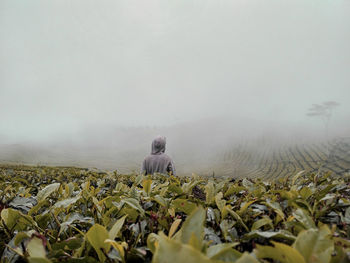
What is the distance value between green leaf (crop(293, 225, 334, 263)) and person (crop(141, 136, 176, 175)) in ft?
16.1

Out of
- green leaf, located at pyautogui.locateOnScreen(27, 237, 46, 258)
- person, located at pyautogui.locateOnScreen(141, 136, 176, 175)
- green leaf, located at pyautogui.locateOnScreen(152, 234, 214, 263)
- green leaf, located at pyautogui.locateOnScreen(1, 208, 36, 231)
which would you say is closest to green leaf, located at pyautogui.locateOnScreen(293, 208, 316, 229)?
green leaf, located at pyautogui.locateOnScreen(152, 234, 214, 263)

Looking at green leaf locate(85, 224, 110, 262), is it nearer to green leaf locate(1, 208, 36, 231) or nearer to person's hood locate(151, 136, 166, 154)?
green leaf locate(1, 208, 36, 231)

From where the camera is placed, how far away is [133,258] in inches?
30.8

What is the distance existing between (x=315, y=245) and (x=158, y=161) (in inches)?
207

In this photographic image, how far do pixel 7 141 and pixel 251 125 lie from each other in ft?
297

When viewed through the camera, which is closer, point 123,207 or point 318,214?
point 318,214

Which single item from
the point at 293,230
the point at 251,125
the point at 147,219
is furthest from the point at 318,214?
the point at 251,125

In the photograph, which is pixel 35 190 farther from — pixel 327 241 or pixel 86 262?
pixel 327 241

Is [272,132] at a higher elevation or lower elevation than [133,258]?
lower

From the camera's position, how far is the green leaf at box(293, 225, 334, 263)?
57 centimetres

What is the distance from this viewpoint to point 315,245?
23.3 inches

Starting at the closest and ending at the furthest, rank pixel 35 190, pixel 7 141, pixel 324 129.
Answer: pixel 35 190, pixel 324 129, pixel 7 141

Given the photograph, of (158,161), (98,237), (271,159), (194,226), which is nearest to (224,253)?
(194,226)

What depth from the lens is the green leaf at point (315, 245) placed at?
1.86 feet
